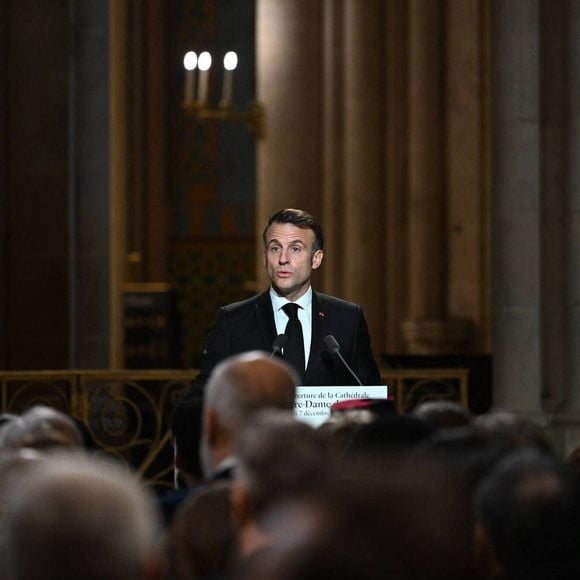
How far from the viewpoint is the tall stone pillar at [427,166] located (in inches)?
428

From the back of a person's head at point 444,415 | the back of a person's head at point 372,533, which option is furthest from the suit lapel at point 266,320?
the back of a person's head at point 372,533

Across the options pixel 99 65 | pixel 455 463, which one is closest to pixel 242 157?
pixel 99 65

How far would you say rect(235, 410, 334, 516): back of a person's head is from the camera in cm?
260

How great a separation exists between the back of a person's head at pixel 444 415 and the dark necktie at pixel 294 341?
1.79 m

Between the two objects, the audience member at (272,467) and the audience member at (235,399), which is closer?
the audience member at (272,467)

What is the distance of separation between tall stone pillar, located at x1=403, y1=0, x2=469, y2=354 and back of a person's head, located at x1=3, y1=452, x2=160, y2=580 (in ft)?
29.0

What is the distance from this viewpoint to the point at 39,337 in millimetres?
13734

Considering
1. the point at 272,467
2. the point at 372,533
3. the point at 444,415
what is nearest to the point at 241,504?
the point at 272,467

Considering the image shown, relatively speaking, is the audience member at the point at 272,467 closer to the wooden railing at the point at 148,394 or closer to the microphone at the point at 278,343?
the microphone at the point at 278,343

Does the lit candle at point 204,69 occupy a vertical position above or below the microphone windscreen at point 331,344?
above

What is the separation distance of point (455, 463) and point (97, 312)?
1119 cm

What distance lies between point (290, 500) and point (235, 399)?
97cm

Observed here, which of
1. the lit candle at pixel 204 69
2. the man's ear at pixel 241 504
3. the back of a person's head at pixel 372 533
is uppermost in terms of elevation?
the lit candle at pixel 204 69

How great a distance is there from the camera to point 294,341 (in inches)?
223
